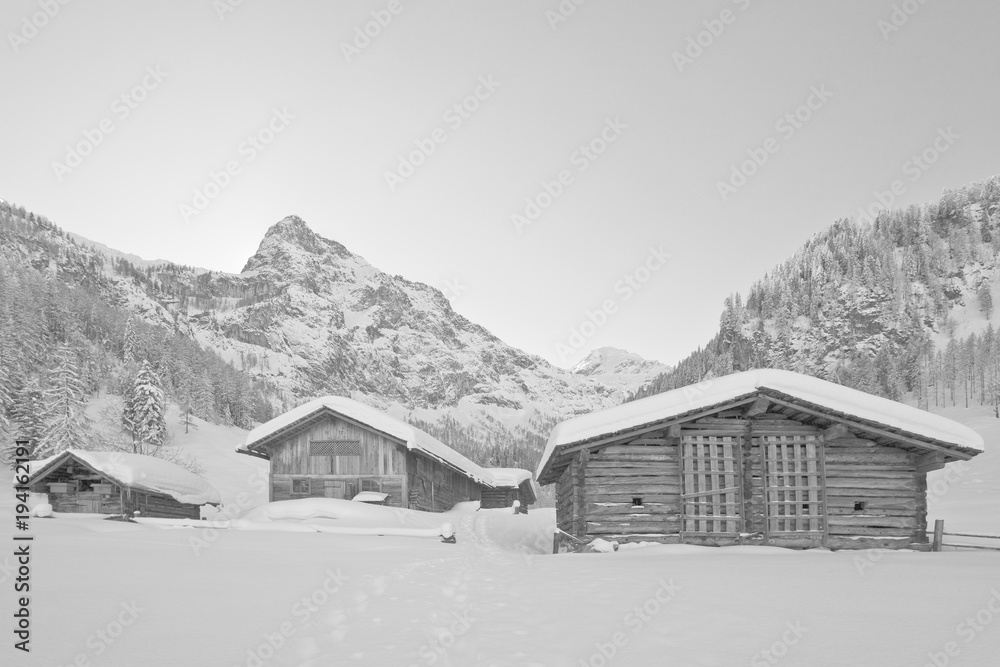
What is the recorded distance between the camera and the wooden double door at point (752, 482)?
15.9 m

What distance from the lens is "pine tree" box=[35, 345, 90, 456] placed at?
41.2 metres

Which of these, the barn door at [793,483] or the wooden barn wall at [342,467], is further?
the wooden barn wall at [342,467]

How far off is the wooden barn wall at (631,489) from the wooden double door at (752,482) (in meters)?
0.36

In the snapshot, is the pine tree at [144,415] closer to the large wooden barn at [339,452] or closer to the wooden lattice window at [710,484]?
the large wooden barn at [339,452]

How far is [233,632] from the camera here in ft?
20.6

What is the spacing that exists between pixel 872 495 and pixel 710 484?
4.15m

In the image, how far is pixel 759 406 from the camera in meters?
15.5

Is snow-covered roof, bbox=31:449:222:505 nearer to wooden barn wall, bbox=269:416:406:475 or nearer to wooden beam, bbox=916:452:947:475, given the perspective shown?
wooden barn wall, bbox=269:416:406:475

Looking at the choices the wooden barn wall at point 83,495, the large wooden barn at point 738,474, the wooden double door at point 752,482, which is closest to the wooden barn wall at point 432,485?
the wooden barn wall at point 83,495

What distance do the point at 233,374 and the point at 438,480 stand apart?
8432cm

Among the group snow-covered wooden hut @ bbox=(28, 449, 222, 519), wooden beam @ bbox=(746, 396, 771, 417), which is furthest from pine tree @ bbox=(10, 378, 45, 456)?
wooden beam @ bbox=(746, 396, 771, 417)

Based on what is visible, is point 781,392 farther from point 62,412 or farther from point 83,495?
point 62,412

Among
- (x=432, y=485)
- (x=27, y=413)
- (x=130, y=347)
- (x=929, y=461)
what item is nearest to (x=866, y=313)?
(x=130, y=347)

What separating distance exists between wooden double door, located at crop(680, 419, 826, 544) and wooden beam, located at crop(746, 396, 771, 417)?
1.94ft
